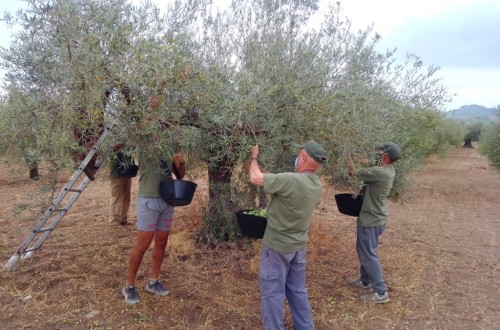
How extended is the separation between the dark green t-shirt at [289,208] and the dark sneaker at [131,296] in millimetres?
1846

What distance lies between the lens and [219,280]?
18.7 feet

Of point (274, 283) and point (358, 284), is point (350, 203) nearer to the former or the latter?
point (358, 284)

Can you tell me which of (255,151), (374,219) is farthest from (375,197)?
(255,151)

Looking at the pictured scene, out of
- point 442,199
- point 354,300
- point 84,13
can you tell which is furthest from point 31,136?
point 442,199

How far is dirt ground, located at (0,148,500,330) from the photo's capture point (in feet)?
15.4

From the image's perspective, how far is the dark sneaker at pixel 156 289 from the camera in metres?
5.10

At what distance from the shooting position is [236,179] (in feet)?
18.3

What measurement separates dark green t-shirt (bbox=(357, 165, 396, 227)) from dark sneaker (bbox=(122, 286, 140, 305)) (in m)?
3.02

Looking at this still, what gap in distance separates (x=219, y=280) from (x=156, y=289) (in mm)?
943

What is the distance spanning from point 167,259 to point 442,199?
12151 mm

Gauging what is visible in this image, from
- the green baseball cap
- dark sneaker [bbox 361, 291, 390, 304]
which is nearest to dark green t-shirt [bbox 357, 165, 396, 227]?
dark sneaker [bbox 361, 291, 390, 304]

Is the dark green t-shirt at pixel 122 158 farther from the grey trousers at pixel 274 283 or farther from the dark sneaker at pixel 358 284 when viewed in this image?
the dark sneaker at pixel 358 284

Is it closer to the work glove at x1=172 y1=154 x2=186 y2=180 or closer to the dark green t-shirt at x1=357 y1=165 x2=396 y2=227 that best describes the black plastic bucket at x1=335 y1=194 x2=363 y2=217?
the dark green t-shirt at x1=357 y1=165 x2=396 y2=227

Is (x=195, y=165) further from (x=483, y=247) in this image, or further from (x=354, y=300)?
(x=483, y=247)
